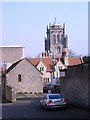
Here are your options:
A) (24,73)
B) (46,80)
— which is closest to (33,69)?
(24,73)

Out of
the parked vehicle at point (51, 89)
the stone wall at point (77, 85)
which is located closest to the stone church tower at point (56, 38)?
the parked vehicle at point (51, 89)

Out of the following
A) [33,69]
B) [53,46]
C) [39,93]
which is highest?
[53,46]

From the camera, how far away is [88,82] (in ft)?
102

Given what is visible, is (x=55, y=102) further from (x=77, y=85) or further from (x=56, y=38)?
(x=56, y=38)

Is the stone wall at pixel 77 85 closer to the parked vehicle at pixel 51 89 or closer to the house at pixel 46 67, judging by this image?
the parked vehicle at pixel 51 89

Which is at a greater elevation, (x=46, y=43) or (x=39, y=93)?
(x=46, y=43)

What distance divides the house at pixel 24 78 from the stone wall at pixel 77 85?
106 feet

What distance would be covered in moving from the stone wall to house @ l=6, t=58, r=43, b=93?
32273 mm

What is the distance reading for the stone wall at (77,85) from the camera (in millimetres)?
31673

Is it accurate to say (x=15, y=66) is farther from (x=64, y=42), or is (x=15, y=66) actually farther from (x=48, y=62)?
(x=64, y=42)

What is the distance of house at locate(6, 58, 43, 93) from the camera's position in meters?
72.2

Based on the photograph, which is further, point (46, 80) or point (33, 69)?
point (46, 80)

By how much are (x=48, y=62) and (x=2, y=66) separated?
942 inches

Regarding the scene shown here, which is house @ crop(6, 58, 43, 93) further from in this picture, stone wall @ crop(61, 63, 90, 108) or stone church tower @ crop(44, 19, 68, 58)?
stone church tower @ crop(44, 19, 68, 58)
